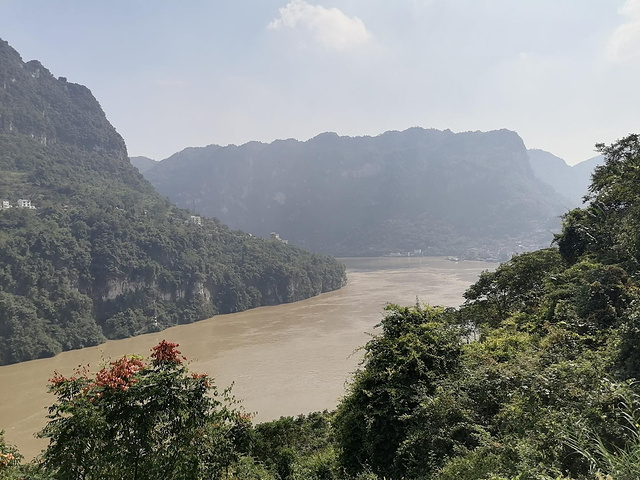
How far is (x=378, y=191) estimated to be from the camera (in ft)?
→ 472

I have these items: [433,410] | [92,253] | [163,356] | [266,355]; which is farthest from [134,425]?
[92,253]

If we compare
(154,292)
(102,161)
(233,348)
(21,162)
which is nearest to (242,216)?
(102,161)

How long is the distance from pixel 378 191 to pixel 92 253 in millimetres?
112533

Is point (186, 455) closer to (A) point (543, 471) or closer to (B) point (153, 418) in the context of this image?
(B) point (153, 418)

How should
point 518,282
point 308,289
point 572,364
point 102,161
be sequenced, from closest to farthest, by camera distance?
point 572,364 < point 518,282 < point 308,289 < point 102,161

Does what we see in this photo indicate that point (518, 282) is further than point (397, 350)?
Yes

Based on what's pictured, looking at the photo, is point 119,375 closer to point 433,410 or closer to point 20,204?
point 433,410

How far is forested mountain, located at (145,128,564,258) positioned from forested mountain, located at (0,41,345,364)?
60.1m

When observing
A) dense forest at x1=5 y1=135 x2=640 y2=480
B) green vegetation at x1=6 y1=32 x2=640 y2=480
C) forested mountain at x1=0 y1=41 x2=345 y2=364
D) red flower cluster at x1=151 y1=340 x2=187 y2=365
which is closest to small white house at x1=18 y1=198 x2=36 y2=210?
forested mountain at x1=0 y1=41 x2=345 y2=364

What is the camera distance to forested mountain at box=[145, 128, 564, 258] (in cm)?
11631

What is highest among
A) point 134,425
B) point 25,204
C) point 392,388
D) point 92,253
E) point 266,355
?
point 25,204

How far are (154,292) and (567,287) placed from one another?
138ft

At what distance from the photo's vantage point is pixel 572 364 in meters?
4.15

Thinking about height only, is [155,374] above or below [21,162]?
below
